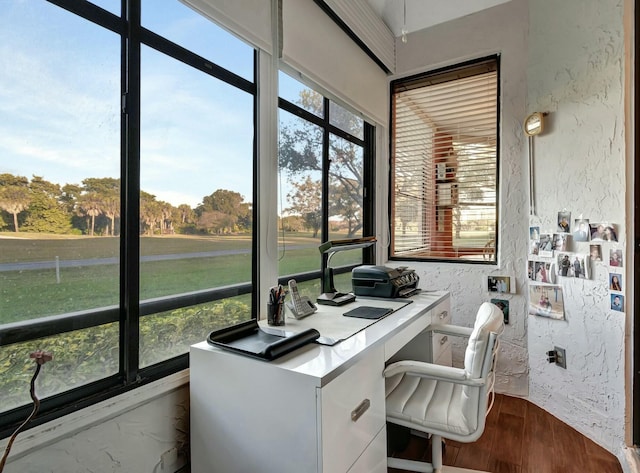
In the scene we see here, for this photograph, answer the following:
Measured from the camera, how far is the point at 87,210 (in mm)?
1159

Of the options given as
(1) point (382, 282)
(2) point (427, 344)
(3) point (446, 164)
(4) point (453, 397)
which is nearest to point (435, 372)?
(4) point (453, 397)

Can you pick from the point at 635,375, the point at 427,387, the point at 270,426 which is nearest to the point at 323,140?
the point at 427,387

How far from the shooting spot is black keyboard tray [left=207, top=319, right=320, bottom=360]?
1102mm

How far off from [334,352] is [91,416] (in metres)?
0.78

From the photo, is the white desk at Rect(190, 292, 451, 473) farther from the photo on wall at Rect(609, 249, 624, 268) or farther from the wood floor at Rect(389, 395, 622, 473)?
the photo on wall at Rect(609, 249, 624, 268)

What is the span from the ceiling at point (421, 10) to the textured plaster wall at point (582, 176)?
1.45ft

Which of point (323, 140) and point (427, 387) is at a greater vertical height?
point (323, 140)

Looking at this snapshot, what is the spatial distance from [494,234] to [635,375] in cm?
117

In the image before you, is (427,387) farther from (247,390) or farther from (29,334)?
(29,334)

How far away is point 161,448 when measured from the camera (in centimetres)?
128

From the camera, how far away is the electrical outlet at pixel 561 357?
7.08ft

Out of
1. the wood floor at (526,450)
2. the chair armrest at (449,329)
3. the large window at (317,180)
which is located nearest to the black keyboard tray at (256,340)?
the large window at (317,180)

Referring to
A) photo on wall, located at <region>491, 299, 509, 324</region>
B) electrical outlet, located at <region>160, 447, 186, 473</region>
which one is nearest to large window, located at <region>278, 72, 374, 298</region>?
electrical outlet, located at <region>160, 447, 186, 473</region>

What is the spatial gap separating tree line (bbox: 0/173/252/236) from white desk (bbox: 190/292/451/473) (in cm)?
52
